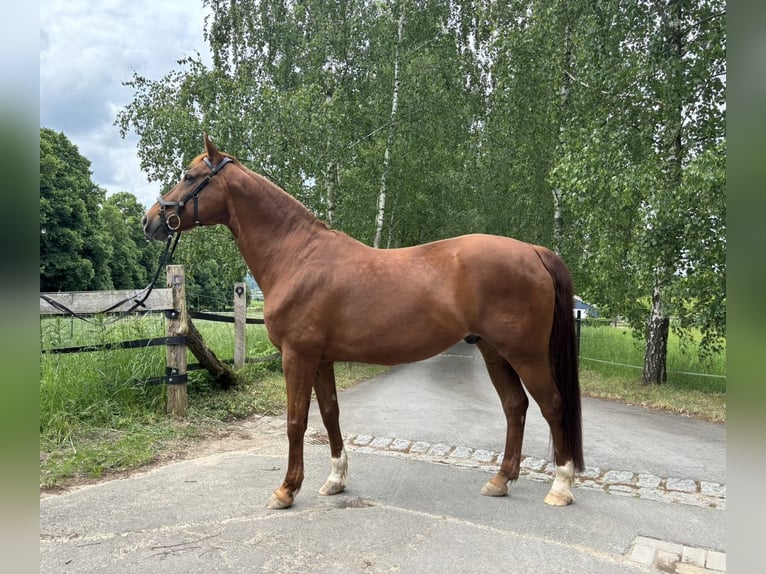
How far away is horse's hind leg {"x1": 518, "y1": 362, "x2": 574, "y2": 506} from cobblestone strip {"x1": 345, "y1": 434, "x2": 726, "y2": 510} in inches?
17.3

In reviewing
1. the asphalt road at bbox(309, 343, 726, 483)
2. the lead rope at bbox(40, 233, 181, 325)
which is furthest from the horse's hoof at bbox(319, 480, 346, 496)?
the lead rope at bbox(40, 233, 181, 325)

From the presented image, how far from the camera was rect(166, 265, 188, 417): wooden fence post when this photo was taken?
528 cm

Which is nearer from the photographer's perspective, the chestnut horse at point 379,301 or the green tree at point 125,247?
the chestnut horse at point 379,301

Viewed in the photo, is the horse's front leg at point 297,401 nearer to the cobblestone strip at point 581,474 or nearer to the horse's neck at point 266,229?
the horse's neck at point 266,229

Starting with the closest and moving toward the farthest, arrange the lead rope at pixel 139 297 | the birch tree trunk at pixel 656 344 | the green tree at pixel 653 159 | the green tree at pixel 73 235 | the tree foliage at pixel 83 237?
the lead rope at pixel 139 297, the green tree at pixel 653 159, the birch tree trunk at pixel 656 344, the tree foliage at pixel 83 237, the green tree at pixel 73 235

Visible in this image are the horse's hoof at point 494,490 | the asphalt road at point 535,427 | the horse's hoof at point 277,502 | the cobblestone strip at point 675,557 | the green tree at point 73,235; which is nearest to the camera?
the cobblestone strip at point 675,557

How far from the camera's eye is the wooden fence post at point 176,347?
17.3 feet

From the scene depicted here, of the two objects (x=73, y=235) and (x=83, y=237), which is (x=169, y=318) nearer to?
(x=73, y=235)

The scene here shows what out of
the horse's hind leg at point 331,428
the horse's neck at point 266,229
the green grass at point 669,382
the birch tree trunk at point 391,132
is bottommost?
the green grass at point 669,382

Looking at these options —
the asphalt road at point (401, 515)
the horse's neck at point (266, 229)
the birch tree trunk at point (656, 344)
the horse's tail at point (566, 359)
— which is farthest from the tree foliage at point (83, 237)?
the birch tree trunk at point (656, 344)

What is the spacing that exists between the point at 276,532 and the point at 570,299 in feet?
8.65

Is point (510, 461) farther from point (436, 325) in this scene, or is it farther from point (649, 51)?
point (649, 51)
